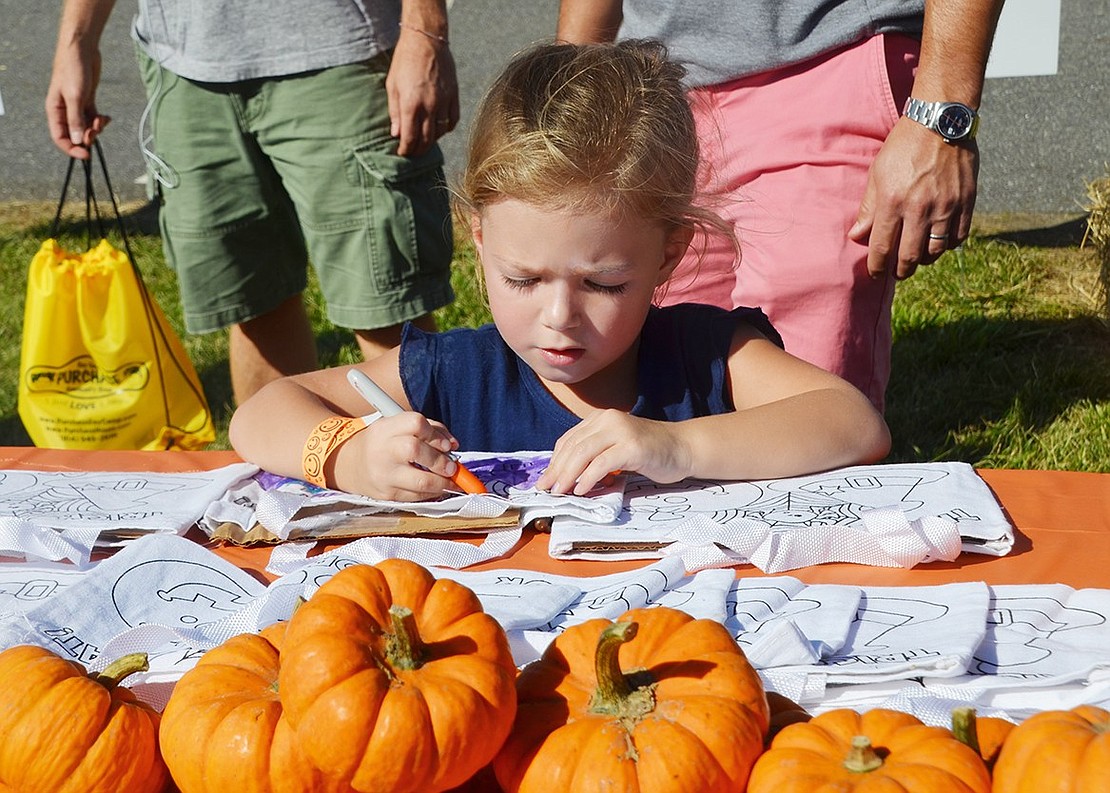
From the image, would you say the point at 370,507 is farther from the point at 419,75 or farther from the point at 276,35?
the point at 276,35

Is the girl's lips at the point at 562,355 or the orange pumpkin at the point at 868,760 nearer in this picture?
the orange pumpkin at the point at 868,760

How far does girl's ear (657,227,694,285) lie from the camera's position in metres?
1.84

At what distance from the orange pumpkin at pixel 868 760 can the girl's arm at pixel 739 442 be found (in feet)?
2.37

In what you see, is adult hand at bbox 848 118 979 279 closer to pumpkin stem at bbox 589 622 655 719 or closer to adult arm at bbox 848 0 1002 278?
adult arm at bbox 848 0 1002 278

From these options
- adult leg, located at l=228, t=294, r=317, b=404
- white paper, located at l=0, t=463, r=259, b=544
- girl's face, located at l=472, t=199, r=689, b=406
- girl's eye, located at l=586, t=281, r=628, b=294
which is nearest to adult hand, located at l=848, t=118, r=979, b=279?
girl's face, located at l=472, t=199, r=689, b=406

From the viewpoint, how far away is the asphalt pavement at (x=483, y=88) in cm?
607

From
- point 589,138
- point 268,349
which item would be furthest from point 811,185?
point 268,349

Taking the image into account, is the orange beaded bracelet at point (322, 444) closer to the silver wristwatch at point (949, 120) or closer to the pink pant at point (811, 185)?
the pink pant at point (811, 185)

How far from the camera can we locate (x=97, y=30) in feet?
9.71

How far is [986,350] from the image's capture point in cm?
385

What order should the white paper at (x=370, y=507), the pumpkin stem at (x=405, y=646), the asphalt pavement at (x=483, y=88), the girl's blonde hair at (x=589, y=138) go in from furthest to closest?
the asphalt pavement at (x=483, y=88), the girl's blonde hair at (x=589, y=138), the white paper at (x=370, y=507), the pumpkin stem at (x=405, y=646)

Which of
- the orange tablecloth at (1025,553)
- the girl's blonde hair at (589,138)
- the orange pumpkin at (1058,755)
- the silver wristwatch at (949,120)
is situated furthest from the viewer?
the silver wristwatch at (949,120)

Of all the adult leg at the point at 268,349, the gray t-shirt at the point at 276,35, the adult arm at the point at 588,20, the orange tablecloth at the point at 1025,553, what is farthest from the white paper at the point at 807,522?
the adult leg at the point at 268,349

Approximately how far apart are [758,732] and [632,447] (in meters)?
0.72
